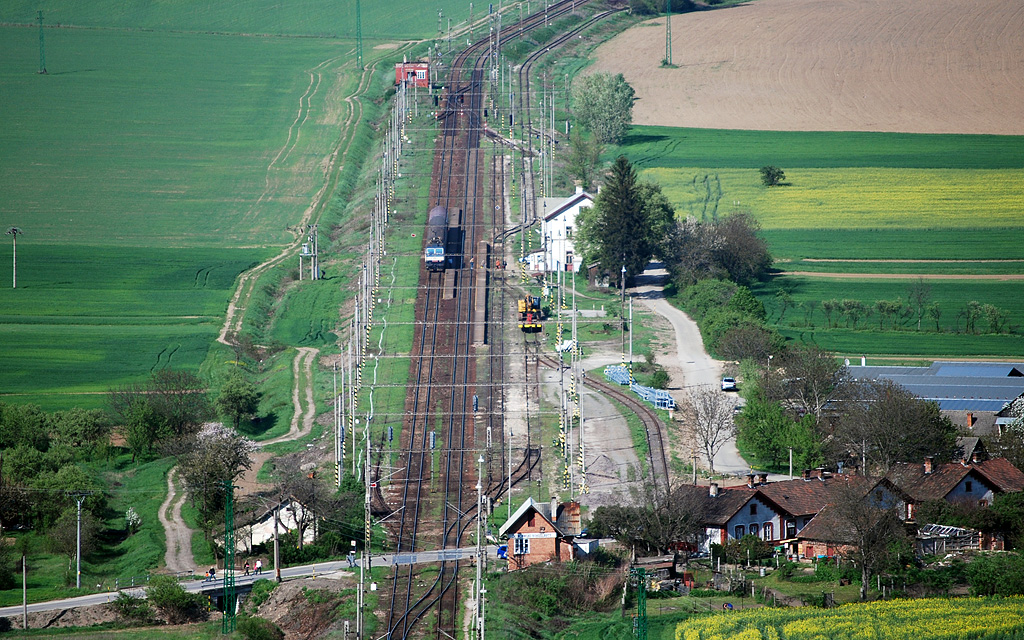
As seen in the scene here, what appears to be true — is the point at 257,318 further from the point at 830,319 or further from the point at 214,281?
the point at 830,319

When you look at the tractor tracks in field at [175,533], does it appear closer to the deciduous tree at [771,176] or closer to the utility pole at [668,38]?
the deciduous tree at [771,176]

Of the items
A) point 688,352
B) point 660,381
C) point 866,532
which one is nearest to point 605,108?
point 688,352

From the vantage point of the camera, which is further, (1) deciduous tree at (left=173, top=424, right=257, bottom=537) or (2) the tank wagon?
(2) the tank wagon

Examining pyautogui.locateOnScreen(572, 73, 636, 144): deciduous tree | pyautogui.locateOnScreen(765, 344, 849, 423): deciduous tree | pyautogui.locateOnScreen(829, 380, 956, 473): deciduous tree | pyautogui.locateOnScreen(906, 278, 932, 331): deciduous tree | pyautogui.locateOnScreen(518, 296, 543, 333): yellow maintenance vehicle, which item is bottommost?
pyautogui.locateOnScreen(829, 380, 956, 473): deciduous tree

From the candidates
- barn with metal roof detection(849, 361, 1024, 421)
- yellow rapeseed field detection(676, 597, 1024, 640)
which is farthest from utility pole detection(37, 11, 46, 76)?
yellow rapeseed field detection(676, 597, 1024, 640)

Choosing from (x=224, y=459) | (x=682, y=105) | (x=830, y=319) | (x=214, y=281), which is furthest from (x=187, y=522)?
(x=682, y=105)

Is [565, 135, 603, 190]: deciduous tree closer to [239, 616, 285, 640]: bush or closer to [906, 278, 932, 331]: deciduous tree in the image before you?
[906, 278, 932, 331]: deciduous tree

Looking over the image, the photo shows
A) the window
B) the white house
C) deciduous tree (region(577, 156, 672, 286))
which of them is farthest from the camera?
the white house

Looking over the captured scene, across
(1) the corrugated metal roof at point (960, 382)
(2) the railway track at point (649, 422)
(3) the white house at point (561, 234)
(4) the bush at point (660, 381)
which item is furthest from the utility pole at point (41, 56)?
(1) the corrugated metal roof at point (960, 382)
